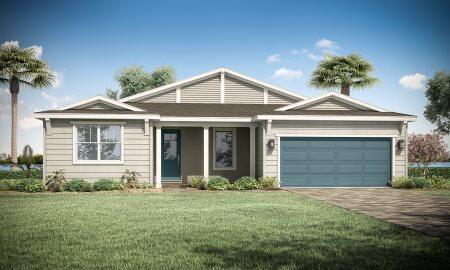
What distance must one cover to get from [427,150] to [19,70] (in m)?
29.5

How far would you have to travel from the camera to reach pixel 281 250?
7.67 m

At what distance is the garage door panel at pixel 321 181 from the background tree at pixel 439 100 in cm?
3688

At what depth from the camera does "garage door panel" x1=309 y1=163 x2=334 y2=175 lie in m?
20.2

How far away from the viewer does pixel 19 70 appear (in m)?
36.1

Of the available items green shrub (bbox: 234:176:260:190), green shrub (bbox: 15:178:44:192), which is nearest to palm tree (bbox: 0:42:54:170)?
green shrub (bbox: 15:178:44:192)

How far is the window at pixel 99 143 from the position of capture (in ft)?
63.7

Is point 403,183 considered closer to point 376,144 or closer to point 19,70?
point 376,144

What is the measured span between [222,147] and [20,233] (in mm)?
14201

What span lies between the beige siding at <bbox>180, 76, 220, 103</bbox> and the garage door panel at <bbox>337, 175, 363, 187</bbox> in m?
7.57

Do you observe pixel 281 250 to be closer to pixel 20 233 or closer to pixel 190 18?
pixel 20 233

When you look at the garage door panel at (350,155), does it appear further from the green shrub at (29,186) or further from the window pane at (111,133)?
the green shrub at (29,186)

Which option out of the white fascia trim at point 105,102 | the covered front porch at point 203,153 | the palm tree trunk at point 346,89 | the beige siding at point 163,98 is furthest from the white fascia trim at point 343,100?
the palm tree trunk at point 346,89

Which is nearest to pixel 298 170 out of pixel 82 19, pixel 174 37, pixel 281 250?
pixel 174 37

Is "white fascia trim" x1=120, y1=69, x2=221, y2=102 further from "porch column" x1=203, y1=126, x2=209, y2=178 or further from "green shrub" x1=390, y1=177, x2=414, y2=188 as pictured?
"green shrub" x1=390, y1=177, x2=414, y2=188
